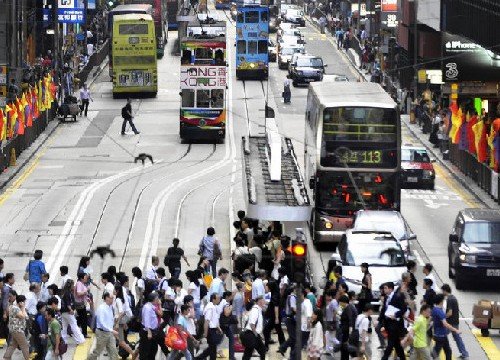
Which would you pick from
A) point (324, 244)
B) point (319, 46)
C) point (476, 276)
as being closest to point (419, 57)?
point (319, 46)

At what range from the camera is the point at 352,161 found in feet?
147

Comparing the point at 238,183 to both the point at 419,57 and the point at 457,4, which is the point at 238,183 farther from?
the point at 419,57

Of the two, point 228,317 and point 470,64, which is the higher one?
point 470,64

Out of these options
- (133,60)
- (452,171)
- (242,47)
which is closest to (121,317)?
(452,171)

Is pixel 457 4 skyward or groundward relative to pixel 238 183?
skyward

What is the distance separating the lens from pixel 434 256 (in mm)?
44938

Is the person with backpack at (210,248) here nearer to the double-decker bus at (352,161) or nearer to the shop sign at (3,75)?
the double-decker bus at (352,161)

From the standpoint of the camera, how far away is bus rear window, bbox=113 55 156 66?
84.8 m

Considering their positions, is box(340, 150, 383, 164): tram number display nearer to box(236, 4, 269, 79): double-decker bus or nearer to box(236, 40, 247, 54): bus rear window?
box(236, 4, 269, 79): double-decker bus

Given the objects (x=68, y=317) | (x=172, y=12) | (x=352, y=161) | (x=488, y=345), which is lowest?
(x=488, y=345)

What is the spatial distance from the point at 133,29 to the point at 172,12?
4618cm

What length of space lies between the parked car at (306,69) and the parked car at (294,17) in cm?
4273

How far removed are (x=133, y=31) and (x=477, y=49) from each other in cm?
1913

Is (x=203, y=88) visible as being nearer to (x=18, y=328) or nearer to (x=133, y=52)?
(x=133, y=52)
